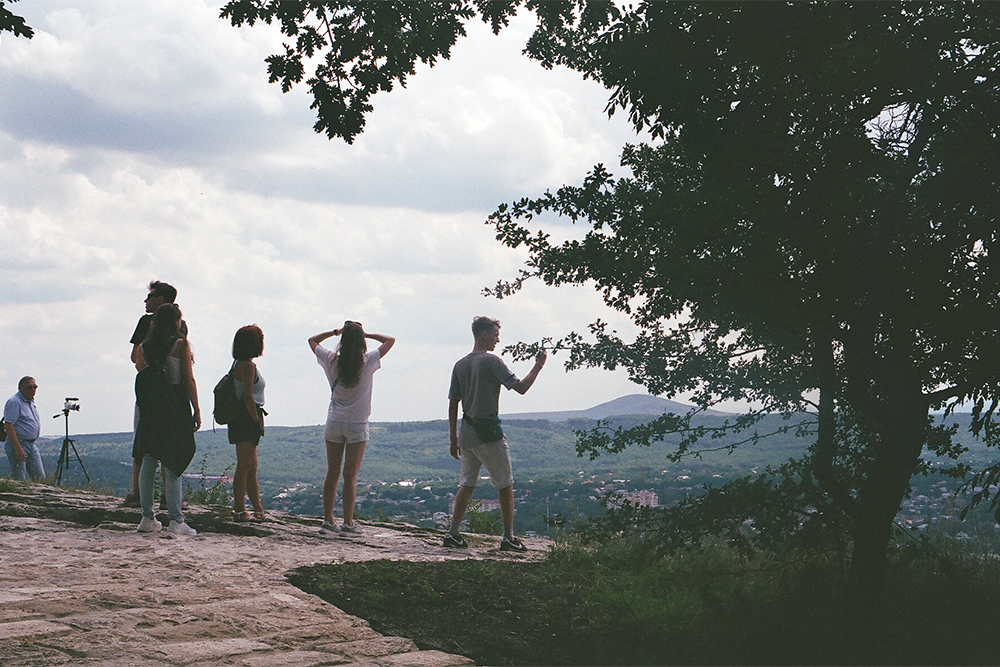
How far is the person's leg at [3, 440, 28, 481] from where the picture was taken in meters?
12.8

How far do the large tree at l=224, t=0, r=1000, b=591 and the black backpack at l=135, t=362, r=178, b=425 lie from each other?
337 cm

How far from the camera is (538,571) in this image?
22.7 feet

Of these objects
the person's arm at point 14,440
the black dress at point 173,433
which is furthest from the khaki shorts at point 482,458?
the person's arm at point 14,440

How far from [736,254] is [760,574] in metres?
2.50

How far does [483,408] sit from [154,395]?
2866 millimetres

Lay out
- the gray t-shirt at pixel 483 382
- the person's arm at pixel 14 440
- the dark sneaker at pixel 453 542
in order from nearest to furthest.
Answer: the gray t-shirt at pixel 483 382 → the dark sneaker at pixel 453 542 → the person's arm at pixel 14 440

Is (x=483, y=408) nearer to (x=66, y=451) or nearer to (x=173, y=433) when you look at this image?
(x=173, y=433)

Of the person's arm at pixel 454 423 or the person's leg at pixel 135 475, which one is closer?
the person's arm at pixel 454 423

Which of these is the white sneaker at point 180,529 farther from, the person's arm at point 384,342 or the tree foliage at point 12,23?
the tree foliage at point 12,23

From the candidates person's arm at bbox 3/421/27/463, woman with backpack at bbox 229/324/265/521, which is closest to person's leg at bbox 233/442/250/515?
woman with backpack at bbox 229/324/265/521

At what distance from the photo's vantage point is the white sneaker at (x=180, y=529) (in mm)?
7891

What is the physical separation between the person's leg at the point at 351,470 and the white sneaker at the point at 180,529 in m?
1.46

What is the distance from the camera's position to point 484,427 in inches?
316

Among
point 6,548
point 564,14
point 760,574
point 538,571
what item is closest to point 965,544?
point 760,574
